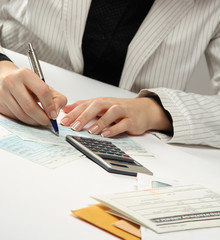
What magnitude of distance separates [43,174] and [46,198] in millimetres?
64

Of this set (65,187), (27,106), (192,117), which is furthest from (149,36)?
(65,187)

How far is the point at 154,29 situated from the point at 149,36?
0.08ft

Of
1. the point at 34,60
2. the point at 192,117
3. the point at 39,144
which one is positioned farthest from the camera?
the point at 192,117

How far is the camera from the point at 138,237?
40 centimetres

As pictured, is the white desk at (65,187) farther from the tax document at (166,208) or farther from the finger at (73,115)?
the finger at (73,115)

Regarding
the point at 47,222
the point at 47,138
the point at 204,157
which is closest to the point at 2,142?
the point at 47,138

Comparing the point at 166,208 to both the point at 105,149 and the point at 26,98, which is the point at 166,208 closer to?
the point at 105,149

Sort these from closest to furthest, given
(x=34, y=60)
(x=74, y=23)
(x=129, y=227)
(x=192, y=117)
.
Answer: (x=129, y=227) → (x=34, y=60) → (x=192, y=117) → (x=74, y=23)

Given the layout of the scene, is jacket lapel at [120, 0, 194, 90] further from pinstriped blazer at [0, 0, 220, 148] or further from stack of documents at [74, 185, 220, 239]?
stack of documents at [74, 185, 220, 239]

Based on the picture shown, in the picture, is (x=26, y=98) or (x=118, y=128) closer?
(x=26, y=98)

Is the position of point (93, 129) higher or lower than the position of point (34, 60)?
lower

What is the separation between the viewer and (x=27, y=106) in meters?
0.64

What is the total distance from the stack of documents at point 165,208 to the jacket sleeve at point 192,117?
31 cm

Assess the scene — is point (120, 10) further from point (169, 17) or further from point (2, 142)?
point (2, 142)
